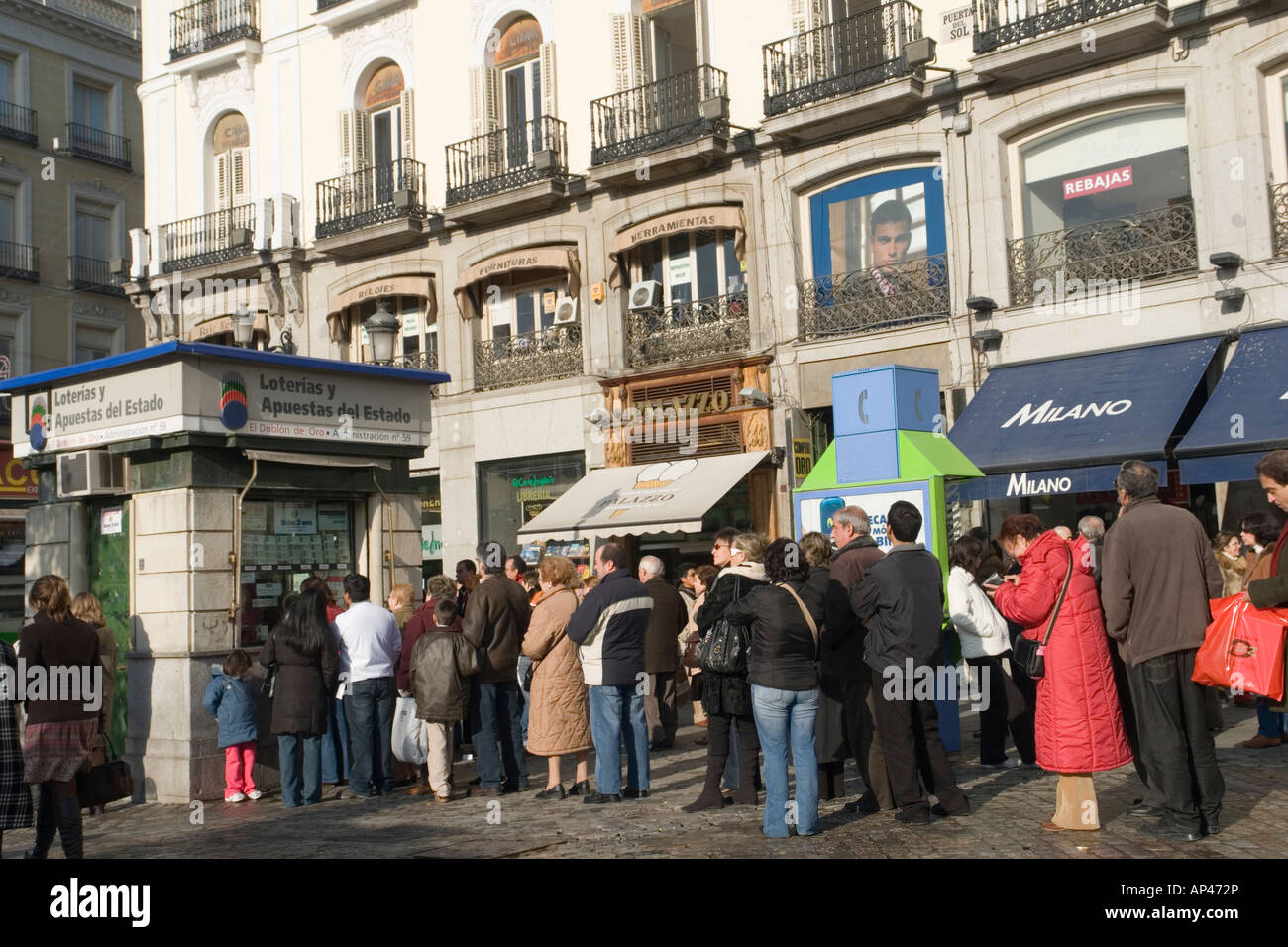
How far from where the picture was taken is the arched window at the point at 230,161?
25.6m

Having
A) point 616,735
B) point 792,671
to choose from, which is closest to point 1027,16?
point 616,735

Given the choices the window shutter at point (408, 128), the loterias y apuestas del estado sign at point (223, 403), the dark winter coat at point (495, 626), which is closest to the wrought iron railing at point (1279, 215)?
the loterias y apuestas del estado sign at point (223, 403)

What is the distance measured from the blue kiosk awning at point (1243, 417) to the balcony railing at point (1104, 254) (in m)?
1.44

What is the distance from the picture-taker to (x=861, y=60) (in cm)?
1830

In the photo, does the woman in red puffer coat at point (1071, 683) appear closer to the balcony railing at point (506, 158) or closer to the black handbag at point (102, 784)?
the black handbag at point (102, 784)

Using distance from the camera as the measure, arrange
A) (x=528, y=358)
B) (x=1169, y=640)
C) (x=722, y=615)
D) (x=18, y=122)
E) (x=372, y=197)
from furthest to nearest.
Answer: (x=18, y=122)
(x=372, y=197)
(x=528, y=358)
(x=722, y=615)
(x=1169, y=640)

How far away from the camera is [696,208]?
19.5m

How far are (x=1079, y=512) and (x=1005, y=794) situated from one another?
869 cm

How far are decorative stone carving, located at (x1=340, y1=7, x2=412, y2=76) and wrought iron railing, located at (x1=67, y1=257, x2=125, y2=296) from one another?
10.8m

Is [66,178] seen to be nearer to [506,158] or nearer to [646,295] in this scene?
[506,158]

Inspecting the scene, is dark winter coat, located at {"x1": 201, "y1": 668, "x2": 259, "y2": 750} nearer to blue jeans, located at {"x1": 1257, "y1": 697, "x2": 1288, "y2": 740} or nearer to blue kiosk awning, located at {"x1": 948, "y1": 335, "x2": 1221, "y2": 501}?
blue jeans, located at {"x1": 1257, "y1": 697, "x2": 1288, "y2": 740}

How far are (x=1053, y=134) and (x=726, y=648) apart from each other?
37.4 ft

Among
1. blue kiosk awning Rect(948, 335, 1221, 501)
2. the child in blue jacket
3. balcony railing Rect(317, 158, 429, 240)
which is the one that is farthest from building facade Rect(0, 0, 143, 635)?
the child in blue jacket
